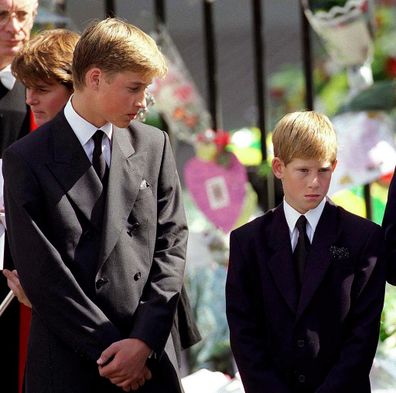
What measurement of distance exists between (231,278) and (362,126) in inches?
56.2

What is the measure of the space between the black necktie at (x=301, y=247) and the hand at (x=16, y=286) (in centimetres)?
75

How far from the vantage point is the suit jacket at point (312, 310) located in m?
2.88

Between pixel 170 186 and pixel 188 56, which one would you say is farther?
pixel 188 56

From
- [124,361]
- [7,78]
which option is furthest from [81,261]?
[7,78]

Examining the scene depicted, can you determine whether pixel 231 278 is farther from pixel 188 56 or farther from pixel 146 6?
pixel 188 56

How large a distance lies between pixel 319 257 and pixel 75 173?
68 centimetres

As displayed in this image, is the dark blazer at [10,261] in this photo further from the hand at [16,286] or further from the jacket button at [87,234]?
the jacket button at [87,234]

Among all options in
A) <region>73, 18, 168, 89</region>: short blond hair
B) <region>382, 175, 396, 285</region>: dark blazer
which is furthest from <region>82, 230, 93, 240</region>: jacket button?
<region>382, 175, 396, 285</region>: dark blazer

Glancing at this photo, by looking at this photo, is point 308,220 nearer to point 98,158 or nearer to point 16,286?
point 98,158

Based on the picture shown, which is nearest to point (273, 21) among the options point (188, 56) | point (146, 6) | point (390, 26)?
point (188, 56)

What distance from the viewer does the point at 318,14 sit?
13.6 feet

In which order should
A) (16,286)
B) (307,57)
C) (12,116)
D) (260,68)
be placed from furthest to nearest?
(260,68) → (307,57) → (12,116) → (16,286)

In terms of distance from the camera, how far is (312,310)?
2.90 metres

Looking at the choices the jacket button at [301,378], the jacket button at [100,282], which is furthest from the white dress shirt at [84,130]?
the jacket button at [301,378]
